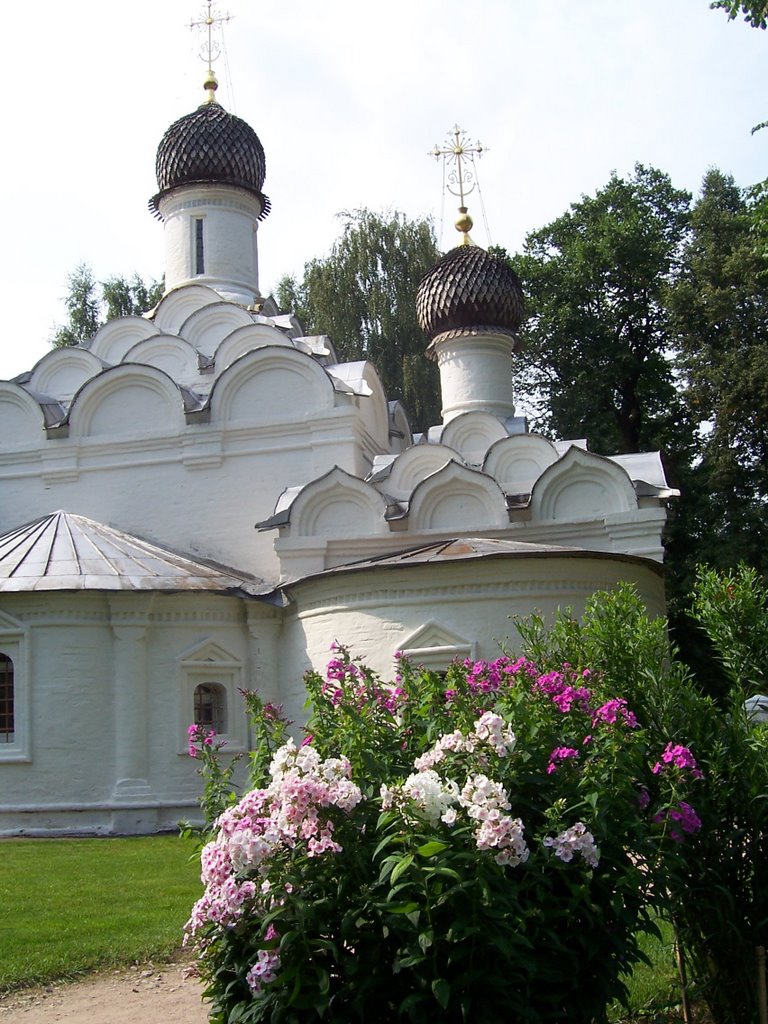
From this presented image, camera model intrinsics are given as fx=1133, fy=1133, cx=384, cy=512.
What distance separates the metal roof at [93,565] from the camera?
1047 centimetres

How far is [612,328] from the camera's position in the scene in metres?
20.3

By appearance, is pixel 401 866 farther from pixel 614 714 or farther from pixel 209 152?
pixel 209 152


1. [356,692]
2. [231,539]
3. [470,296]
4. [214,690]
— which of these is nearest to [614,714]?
[356,692]

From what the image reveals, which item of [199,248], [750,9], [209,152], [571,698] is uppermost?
[209,152]

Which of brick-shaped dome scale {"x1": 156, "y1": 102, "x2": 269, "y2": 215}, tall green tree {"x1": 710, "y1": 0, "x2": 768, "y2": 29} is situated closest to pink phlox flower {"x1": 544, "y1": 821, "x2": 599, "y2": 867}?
tall green tree {"x1": 710, "y1": 0, "x2": 768, "y2": 29}

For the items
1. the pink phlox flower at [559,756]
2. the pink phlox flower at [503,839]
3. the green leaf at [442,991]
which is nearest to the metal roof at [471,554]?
the pink phlox flower at [559,756]

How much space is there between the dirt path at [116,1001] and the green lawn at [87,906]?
13cm

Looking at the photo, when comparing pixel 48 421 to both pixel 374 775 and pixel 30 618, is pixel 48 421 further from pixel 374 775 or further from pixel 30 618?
pixel 374 775

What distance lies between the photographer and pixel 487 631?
964 cm

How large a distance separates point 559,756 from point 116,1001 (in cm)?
220

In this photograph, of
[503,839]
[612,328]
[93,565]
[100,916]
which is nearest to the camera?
[503,839]

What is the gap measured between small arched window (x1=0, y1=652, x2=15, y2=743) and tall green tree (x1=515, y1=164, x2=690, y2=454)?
1179cm

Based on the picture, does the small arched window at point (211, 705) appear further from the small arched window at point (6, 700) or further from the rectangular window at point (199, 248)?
the rectangular window at point (199, 248)

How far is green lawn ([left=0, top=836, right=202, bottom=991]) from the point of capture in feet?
15.8
